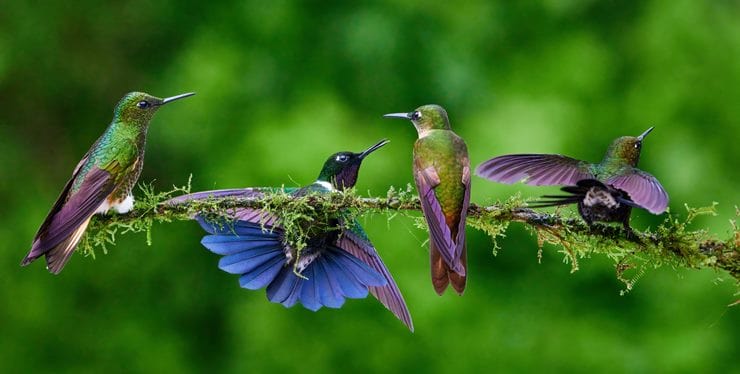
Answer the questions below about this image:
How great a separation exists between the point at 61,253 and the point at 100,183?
330 millimetres

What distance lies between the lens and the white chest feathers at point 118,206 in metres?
3.42

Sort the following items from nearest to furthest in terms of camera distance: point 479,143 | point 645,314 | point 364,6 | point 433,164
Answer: point 433,164, point 479,143, point 645,314, point 364,6

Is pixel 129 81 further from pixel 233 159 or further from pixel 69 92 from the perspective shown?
pixel 233 159

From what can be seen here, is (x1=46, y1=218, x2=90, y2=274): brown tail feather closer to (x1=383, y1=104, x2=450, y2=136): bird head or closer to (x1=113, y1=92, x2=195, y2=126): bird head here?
(x1=113, y1=92, x2=195, y2=126): bird head

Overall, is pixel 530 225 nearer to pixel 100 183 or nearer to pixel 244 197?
pixel 244 197

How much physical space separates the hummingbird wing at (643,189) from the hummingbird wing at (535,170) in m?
0.19

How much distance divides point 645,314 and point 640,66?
2.55 metres

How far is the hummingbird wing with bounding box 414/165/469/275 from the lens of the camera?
2842mm

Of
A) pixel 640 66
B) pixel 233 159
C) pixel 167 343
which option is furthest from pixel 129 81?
pixel 640 66

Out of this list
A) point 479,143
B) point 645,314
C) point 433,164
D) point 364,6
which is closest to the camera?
point 433,164

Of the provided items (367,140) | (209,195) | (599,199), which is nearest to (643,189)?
(599,199)

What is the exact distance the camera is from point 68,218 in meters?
3.03

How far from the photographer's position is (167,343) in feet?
35.9

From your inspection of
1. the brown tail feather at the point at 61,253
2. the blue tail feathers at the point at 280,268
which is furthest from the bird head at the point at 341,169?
the brown tail feather at the point at 61,253
